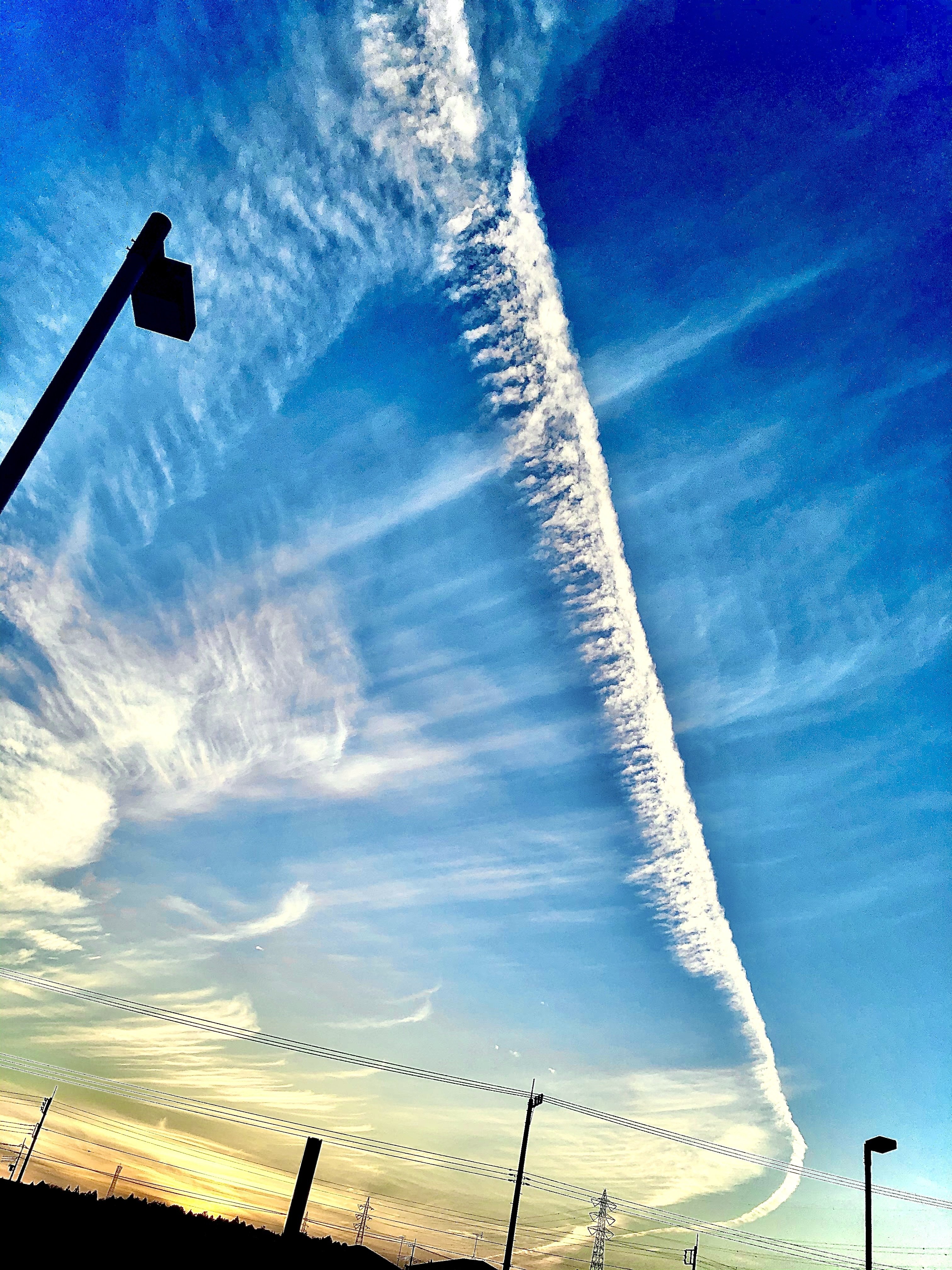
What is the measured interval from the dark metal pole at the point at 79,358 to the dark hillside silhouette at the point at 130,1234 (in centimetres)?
1361

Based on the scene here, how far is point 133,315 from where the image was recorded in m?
6.88

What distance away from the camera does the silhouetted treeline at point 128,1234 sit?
13.1 m

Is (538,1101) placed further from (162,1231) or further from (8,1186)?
(8,1186)

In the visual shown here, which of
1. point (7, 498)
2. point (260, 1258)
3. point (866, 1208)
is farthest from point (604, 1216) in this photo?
point (7, 498)

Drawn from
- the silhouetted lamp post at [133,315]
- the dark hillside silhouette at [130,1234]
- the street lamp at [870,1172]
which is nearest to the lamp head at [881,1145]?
the street lamp at [870,1172]

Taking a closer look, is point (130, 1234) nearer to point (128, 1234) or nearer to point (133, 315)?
point (128, 1234)

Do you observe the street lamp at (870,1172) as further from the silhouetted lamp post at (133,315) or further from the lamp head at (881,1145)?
the silhouetted lamp post at (133,315)

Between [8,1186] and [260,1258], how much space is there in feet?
17.7

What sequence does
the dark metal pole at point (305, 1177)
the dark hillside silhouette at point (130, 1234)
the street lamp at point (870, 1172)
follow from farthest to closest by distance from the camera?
the street lamp at point (870, 1172) → the dark hillside silhouette at point (130, 1234) → the dark metal pole at point (305, 1177)

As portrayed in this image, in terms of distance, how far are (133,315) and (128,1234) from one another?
679 inches

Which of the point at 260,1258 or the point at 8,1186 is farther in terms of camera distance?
the point at 260,1258

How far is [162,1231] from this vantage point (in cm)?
1418

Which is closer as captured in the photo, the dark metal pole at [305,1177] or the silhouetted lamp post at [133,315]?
the silhouetted lamp post at [133,315]

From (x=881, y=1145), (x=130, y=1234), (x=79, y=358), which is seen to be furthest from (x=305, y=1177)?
(x=881, y=1145)
